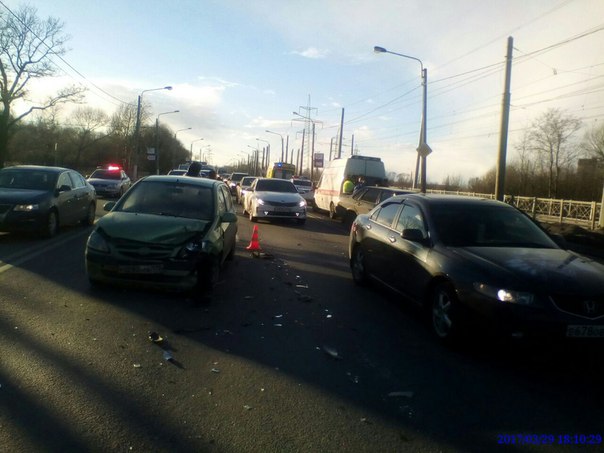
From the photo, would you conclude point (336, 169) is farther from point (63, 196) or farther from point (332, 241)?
point (63, 196)

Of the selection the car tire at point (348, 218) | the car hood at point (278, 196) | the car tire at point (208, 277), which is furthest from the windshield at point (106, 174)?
the car tire at point (208, 277)

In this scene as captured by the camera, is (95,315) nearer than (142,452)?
No

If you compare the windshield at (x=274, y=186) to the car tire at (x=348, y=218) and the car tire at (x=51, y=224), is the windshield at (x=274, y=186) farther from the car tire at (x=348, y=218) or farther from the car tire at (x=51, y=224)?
the car tire at (x=51, y=224)

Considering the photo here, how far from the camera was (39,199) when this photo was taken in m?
11.5

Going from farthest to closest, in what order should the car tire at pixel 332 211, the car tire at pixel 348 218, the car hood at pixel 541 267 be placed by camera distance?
1. the car tire at pixel 332 211
2. the car tire at pixel 348 218
3. the car hood at pixel 541 267

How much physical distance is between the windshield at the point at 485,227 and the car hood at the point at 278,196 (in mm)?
12232

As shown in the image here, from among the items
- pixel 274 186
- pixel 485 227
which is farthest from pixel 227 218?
pixel 274 186

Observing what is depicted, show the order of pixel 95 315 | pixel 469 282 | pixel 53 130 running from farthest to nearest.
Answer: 1. pixel 53 130
2. pixel 95 315
3. pixel 469 282

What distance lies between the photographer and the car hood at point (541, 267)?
4.87 meters

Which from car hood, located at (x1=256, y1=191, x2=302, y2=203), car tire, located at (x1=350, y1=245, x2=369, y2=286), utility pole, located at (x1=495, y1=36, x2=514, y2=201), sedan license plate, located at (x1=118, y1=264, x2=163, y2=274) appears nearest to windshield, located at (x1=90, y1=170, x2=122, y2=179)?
car hood, located at (x1=256, y1=191, x2=302, y2=203)

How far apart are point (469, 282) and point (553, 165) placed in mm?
53750

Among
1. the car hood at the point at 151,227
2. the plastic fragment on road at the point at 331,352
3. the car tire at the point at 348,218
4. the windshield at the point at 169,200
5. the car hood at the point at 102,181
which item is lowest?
the plastic fragment on road at the point at 331,352

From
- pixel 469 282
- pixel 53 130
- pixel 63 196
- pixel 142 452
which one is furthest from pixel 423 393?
pixel 53 130

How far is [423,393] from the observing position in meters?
4.32
